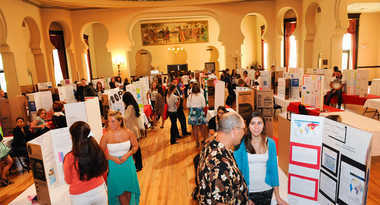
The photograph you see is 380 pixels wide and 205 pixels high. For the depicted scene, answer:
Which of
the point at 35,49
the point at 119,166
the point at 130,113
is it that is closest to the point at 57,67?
the point at 35,49

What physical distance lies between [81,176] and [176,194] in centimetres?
230

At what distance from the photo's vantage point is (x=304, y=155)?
2705mm

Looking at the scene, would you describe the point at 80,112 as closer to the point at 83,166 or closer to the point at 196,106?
the point at 83,166

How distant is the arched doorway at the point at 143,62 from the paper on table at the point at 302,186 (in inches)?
860

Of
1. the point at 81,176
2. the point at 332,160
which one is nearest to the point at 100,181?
the point at 81,176

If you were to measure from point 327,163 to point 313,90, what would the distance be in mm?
3779

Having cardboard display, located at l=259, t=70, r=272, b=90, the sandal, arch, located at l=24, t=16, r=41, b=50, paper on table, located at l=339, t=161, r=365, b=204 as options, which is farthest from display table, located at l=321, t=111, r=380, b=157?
arch, located at l=24, t=16, r=41, b=50

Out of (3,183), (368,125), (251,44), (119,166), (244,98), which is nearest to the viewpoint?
(119,166)

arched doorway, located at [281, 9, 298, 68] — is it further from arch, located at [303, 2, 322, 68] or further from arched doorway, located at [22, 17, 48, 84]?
arched doorway, located at [22, 17, 48, 84]

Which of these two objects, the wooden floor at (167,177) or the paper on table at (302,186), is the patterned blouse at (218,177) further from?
the wooden floor at (167,177)

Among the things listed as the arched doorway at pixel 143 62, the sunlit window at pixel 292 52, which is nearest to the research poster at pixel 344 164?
the sunlit window at pixel 292 52

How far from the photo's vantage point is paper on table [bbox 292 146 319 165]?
2631 mm

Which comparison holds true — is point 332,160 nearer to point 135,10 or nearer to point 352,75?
point 352,75

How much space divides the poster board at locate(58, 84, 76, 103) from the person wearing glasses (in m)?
8.50
